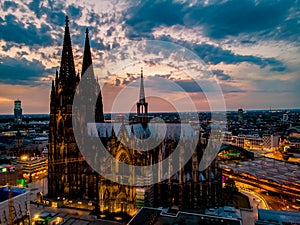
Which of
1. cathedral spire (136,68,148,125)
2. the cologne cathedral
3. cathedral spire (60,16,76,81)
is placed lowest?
the cologne cathedral

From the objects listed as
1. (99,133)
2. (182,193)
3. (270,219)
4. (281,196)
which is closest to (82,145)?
(99,133)

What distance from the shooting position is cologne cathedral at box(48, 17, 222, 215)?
132 feet

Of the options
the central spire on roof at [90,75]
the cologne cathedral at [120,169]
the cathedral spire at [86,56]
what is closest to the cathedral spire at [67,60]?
the cologne cathedral at [120,169]

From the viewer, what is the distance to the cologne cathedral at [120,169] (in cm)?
4022

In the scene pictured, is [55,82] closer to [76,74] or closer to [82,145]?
[76,74]

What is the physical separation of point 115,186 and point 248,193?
31911 mm

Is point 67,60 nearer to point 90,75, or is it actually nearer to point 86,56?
point 90,75

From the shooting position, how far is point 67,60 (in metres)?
50.0

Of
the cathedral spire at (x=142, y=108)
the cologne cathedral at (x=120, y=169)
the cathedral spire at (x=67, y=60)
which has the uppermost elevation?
the cathedral spire at (x=67, y=60)

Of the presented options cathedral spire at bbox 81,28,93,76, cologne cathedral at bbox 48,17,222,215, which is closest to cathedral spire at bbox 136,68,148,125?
cologne cathedral at bbox 48,17,222,215

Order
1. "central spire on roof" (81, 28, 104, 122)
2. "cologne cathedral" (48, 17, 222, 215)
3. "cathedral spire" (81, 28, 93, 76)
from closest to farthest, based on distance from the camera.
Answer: "cologne cathedral" (48, 17, 222, 215) → "central spire on roof" (81, 28, 104, 122) → "cathedral spire" (81, 28, 93, 76)

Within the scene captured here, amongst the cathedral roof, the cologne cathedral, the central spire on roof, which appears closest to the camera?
the cologne cathedral

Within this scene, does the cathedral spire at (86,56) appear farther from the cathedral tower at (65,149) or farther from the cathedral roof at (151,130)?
the cathedral roof at (151,130)

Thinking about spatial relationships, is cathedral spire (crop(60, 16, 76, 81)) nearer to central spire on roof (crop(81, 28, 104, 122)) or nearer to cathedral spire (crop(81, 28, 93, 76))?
central spire on roof (crop(81, 28, 104, 122))
